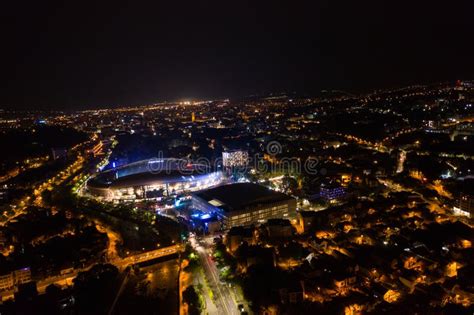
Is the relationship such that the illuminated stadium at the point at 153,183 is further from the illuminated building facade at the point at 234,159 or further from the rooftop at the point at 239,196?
the rooftop at the point at 239,196

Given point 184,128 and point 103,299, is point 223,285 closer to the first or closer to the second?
point 103,299

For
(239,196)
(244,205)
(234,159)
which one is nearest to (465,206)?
(244,205)

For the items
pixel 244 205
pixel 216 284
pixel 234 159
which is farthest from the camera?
pixel 234 159

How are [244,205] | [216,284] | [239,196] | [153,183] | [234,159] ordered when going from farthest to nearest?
1. [234,159]
2. [153,183]
3. [239,196]
4. [244,205]
5. [216,284]

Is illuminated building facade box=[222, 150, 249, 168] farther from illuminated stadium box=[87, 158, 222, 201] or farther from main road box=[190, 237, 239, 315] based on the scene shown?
main road box=[190, 237, 239, 315]

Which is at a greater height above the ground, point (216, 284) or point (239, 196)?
point (239, 196)

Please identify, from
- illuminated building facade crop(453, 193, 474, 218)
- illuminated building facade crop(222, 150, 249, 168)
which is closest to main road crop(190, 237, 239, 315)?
illuminated building facade crop(453, 193, 474, 218)

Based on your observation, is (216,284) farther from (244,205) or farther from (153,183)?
(153,183)

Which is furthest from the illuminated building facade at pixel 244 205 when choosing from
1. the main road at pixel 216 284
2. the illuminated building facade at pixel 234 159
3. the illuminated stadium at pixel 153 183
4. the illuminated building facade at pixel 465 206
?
the illuminated building facade at pixel 234 159

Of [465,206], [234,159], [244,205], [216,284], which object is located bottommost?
[216,284]
